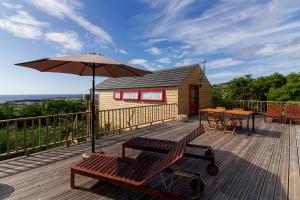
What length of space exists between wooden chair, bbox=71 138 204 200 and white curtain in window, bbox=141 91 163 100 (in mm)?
8189

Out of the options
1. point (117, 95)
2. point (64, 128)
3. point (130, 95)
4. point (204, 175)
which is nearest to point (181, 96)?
point (130, 95)

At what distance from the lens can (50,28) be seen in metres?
9.43

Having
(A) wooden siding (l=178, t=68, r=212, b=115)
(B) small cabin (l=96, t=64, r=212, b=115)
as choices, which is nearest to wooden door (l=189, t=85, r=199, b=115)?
(B) small cabin (l=96, t=64, r=212, b=115)

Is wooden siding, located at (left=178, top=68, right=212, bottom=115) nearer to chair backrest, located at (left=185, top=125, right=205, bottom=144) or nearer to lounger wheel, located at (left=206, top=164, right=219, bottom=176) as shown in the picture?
chair backrest, located at (left=185, top=125, right=205, bottom=144)

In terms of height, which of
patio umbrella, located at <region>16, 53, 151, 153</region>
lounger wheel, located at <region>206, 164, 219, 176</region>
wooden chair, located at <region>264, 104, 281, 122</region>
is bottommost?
lounger wheel, located at <region>206, 164, 219, 176</region>

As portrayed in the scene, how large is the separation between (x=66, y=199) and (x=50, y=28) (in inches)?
384

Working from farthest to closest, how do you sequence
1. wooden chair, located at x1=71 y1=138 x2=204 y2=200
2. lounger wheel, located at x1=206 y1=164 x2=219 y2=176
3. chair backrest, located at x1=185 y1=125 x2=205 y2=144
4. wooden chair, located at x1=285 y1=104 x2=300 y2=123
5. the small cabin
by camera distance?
the small cabin
wooden chair, located at x1=285 y1=104 x2=300 y2=123
lounger wheel, located at x1=206 y1=164 x2=219 y2=176
chair backrest, located at x1=185 y1=125 x2=205 y2=144
wooden chair, located at x1=71 y1=138 x2=204 y2=200

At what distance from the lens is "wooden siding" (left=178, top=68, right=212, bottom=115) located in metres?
10.4

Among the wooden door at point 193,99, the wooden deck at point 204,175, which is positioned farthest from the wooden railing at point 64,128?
the wooden door at point 193,99

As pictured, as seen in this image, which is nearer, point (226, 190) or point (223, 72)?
point (226, 190)

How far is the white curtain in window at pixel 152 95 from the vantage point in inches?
431

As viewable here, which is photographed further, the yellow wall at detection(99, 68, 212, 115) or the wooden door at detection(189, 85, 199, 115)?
the wooden door at detection(189, 85, 199, 115)

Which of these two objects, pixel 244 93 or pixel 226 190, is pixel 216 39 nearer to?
pixel 244 93

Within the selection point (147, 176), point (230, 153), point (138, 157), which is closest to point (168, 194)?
point (147, 176)
